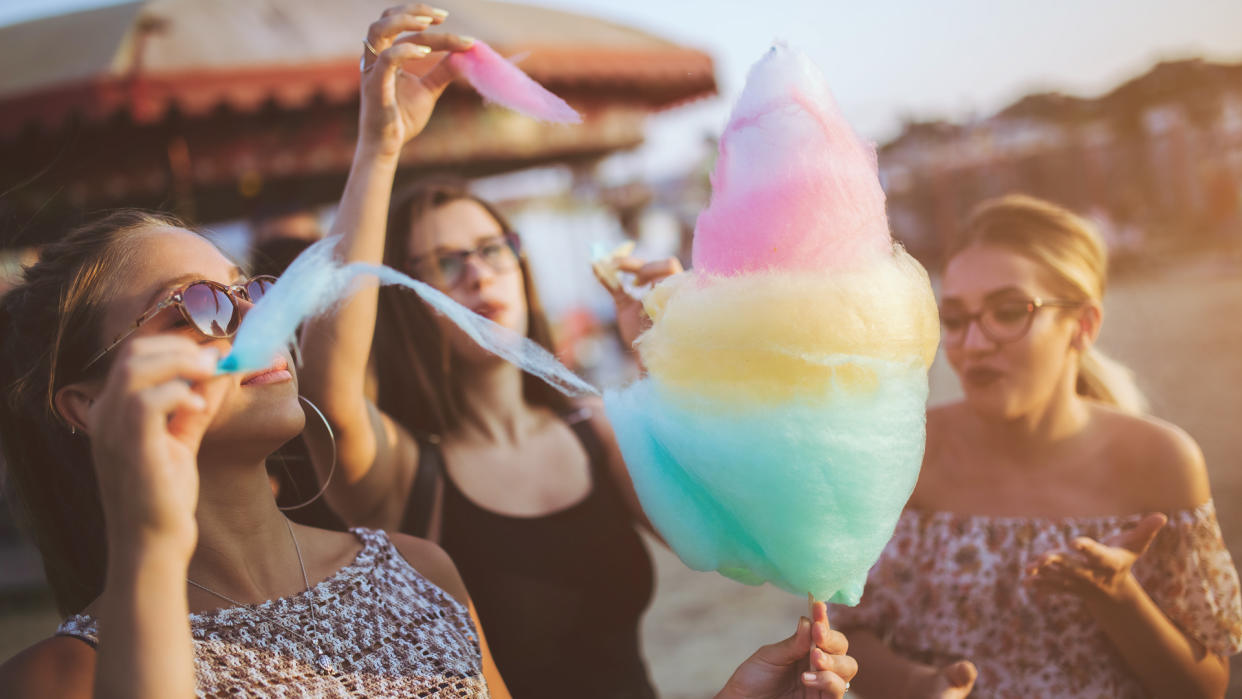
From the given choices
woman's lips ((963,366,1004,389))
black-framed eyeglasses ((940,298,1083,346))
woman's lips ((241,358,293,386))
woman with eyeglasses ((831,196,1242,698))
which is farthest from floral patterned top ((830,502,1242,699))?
woman's lips ((241,358,293,386))

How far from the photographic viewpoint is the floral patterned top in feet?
5.66

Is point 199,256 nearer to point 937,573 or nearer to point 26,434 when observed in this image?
point 26,434

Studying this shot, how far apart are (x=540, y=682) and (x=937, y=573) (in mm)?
925

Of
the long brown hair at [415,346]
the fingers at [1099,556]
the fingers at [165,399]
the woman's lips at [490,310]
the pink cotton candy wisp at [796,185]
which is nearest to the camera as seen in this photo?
the fingers at [165,399]

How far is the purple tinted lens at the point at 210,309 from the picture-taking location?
4.00ft

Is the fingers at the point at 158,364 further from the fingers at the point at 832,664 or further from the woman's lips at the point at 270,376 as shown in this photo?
the fingers at the point at 832,664

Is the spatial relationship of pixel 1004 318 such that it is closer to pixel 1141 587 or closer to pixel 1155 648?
pixel 1141 587

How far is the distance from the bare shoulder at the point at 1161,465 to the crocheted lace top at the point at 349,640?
1.43 metres

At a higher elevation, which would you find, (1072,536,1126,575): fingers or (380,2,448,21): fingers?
(380,2,448,21): fingers

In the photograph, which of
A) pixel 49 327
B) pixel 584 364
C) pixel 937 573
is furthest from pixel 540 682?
pixel 584 364

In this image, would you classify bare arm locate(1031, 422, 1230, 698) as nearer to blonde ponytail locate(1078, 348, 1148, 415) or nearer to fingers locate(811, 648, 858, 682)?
blonde ponytail locate(1078, 348, 1148, 415)

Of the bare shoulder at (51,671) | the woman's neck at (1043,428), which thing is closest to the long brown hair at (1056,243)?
the woman's neck at (1043,428)

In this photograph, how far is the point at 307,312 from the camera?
110 cm

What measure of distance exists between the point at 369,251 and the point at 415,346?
1.82 ft
